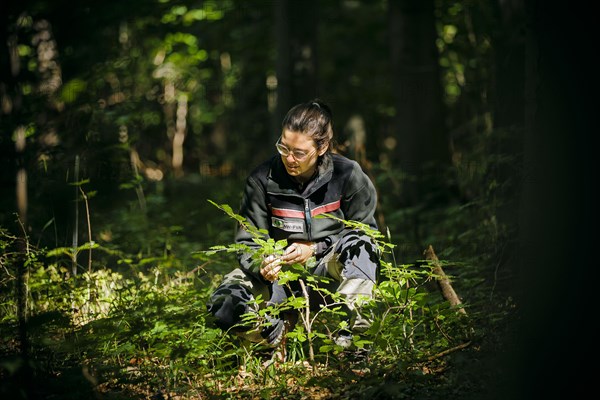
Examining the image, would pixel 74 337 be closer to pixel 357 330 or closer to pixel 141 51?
pixel 357 330

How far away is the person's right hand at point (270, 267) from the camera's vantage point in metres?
3.24

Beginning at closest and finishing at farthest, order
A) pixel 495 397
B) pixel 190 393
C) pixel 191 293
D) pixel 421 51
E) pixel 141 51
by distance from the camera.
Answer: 1. pixel 495 397
2. pixel 190 393
3. pixel 191 293
4. pixel 421 51
5. pixel 141 51

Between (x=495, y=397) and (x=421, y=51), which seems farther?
(x=421, y=51)

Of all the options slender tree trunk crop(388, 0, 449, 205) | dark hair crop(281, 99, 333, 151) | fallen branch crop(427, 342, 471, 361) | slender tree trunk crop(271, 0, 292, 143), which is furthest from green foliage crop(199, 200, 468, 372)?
slender tree trunk crop(388, 0, 449, 205)

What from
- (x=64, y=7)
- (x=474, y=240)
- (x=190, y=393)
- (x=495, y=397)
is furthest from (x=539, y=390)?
(x=64, y=7)

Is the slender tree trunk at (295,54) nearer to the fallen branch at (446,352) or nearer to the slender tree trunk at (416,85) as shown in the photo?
the slender tree trunk at (416,85)

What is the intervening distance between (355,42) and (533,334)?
12997mm

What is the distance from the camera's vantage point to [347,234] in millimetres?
3602

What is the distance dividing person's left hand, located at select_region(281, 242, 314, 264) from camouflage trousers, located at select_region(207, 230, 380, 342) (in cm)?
15

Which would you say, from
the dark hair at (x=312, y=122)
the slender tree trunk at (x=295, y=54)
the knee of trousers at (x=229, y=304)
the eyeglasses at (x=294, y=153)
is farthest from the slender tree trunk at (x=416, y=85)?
Answer: the knee of trousers at (x=229, y=304)

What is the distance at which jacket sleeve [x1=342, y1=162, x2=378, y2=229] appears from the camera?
11.8 feet

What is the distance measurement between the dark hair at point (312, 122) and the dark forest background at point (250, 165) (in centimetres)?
111

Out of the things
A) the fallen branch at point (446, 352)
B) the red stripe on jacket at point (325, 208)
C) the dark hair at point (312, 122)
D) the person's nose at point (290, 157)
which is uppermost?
the dark hair at point (312, 122)

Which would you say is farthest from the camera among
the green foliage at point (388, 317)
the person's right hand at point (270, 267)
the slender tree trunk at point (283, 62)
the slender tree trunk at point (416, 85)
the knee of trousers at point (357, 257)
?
the slender tree trunk at point (416, 85)
